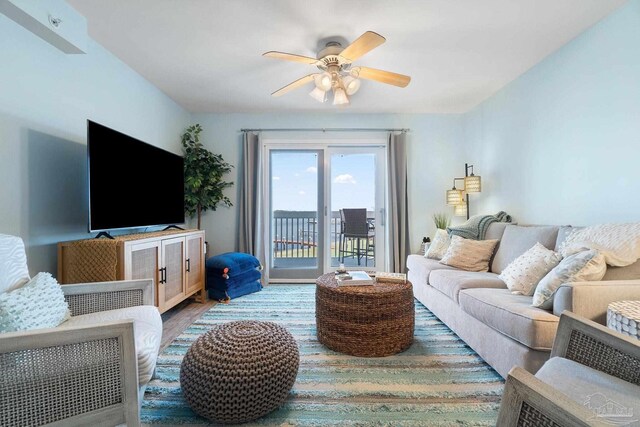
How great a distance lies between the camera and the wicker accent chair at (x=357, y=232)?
4172mm

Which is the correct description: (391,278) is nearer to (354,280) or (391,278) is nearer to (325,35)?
(354,280)

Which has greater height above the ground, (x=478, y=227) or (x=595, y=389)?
(x=478, y=227)

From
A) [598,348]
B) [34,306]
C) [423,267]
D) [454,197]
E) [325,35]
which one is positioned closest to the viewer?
[598,348]

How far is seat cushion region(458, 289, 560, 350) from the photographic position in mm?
1422

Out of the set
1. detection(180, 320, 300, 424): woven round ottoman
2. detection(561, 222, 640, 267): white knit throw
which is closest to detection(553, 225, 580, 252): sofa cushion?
detection(561, 222, 640, 267): white knit throw

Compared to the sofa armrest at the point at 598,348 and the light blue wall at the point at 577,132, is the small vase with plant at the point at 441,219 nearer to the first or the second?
the light blue wall at the point at 577,132

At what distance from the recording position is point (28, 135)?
185 cm

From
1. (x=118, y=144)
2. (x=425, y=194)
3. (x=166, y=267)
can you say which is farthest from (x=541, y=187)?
(x=118, y=144)

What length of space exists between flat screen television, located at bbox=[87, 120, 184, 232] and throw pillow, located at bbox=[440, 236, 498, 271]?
2.92 meters

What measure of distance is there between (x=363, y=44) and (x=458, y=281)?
1893 millimetres

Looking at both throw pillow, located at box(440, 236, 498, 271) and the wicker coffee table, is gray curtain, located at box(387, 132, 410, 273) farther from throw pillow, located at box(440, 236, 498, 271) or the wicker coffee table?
the wicker coffee table

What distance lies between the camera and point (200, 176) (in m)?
3.68

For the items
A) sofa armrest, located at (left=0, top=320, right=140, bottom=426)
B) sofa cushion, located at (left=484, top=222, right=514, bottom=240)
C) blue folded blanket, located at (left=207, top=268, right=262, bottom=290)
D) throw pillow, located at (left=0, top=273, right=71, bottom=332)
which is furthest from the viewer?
blue folded blanket, located at (left=207, top=268, right=262, bottom=290)

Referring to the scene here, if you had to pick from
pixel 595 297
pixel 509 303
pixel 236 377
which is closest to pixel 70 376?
pixel 236 377
